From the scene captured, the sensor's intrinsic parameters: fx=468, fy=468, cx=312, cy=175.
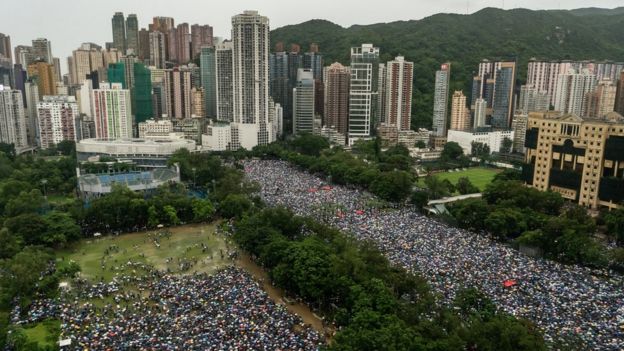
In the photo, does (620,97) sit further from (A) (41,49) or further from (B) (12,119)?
(A) (41,49)

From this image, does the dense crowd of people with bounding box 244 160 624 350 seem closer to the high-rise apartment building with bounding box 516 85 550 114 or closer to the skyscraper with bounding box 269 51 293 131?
the high-rise apartment building with bounding box 516 85 550 114

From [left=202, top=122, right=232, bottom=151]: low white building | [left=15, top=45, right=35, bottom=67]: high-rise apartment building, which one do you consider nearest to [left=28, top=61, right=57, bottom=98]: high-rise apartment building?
[left=15, top=45, right=35, bottom=67]: high-rise apartment building

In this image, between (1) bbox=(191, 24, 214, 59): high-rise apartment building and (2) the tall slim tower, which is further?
(1) bbox=(191, 24, 214, 59): high-rise apartment building

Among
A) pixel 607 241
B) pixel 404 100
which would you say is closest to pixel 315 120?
pixel 404 100

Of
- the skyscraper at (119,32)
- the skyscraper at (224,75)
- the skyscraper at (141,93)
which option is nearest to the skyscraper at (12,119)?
the skyscraper at (141,93)

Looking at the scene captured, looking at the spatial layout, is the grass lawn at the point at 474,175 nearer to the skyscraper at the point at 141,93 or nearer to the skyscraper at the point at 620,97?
the skyscraper at the point at 620,97

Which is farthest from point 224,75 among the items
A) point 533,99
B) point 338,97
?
point 533,99

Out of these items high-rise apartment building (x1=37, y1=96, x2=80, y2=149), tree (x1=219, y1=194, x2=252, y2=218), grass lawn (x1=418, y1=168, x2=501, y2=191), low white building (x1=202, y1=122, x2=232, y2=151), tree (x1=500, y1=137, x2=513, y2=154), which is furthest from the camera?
high-rise apartment building (x1=37, y1=96, x2=80, y2=149)
